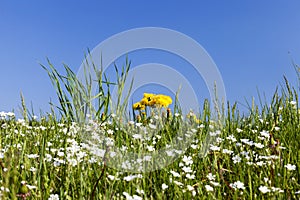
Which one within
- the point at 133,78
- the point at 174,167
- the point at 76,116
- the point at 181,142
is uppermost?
the point at 133,78

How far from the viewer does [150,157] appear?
2674 millimetres

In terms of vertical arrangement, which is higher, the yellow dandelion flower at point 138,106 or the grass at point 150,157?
the yellow dandelion flower at point 138,106

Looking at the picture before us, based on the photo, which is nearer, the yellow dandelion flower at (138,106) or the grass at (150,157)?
the grass at (150,157)

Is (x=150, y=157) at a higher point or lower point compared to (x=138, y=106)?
lower

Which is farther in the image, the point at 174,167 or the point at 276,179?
the point at 174,167

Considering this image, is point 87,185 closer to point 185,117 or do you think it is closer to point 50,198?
point 50,198

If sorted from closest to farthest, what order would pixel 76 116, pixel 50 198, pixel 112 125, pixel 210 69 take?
pixel 50 198
pixel 210 69
pixel 112 125
pixel 76 116

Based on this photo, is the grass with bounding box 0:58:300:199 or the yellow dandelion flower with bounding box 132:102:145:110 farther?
the yellow dandelion flower with bounding box 132:102:145:110

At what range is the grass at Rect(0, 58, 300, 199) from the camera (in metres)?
2.23

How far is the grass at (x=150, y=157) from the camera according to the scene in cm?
223

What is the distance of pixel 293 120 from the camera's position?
4.36m

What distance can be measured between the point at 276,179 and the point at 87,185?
1111 millimetres

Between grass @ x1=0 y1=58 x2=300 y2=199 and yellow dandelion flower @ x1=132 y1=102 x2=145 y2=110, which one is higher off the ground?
yellow dandelion flower @ x1=132 y1=102 x2=145 y2=110

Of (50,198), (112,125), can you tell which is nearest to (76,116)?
(112,125)
